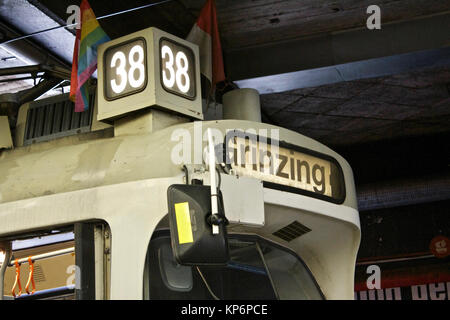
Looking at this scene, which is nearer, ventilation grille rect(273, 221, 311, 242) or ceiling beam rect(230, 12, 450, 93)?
ventilation grille rect(273, 221, 311, 242)

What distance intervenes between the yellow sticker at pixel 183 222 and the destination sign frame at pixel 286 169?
1.57 feet

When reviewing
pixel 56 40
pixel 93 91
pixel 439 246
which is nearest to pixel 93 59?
pixel 93 91

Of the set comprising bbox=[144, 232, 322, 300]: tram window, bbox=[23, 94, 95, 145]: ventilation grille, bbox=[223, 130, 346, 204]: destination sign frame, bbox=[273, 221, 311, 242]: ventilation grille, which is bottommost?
bbox=[144, 232, 322, 300]: tram window

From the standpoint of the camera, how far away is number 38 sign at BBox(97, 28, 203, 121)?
4.00 meters

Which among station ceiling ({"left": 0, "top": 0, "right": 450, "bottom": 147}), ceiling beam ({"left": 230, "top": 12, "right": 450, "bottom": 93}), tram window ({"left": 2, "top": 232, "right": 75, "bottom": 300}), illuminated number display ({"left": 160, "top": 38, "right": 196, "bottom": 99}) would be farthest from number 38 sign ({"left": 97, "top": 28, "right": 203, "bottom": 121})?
ceiling beam ({"left": 230, "top": 12, "right": 450, "bottom": 93})

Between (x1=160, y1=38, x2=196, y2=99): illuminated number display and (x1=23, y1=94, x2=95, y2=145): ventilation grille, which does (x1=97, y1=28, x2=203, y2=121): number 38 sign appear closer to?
(x1=160, y1=38, x2=196, y2=99): illuminated number display

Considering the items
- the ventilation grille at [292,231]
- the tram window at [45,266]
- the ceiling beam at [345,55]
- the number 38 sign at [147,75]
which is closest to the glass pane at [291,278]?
the ventilation grille at [292,231]

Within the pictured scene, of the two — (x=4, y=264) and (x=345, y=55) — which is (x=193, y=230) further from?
(x=345, y=55)

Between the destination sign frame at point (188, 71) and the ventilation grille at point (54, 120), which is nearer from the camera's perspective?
the destination sign frame at point (188, 71)

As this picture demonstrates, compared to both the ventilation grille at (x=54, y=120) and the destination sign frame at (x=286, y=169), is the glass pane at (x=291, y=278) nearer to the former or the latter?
the destination sign frame at (x=286, y=169)

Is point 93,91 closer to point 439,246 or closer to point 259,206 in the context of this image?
point 259,206

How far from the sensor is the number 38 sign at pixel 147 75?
13.1 ft

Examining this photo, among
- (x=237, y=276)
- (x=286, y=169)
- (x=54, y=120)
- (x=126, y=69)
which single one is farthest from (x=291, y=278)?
(x=54, y=120)

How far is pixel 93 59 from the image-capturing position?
→ 185 inches
